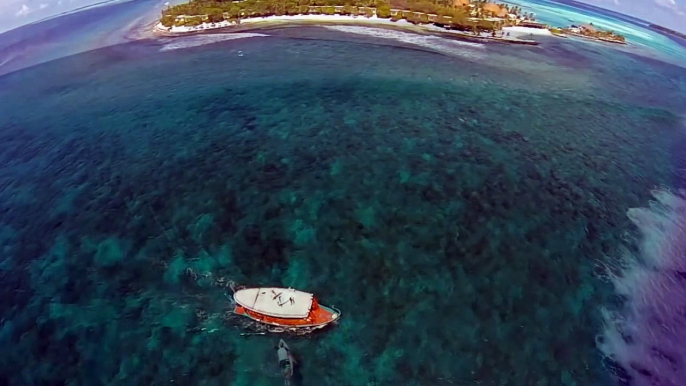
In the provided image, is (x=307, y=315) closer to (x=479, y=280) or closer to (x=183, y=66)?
(x=479, y=280)

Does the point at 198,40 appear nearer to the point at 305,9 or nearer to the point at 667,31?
the point at 305,9

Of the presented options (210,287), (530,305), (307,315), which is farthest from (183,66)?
(530,305)

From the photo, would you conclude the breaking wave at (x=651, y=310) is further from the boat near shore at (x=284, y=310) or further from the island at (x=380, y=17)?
the island at (x=380, y=17)

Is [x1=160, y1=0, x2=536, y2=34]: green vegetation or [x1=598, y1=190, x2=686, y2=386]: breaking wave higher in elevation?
[x1=160, y1=0, x2=536, y2=34]: green vegetation

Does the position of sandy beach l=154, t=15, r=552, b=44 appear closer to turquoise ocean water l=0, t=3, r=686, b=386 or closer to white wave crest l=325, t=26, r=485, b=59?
white wave crest l=325, t=26, r=485, b=59

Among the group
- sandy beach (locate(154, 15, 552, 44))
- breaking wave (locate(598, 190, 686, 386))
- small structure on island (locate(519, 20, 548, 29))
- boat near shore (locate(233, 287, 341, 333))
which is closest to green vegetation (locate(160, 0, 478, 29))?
sandy beach (locate(154, 15, 552, 44))

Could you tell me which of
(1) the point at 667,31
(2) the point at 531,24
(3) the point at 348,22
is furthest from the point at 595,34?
(3) the point at 348,22
